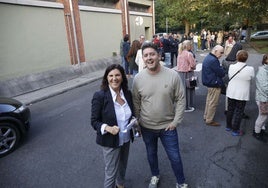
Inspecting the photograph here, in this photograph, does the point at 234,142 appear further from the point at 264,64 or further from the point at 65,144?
the point at 65,144

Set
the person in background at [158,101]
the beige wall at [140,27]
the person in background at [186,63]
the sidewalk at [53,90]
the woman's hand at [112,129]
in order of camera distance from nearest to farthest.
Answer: the woman's hand at [112,129] → the person in background at [158,101] → the person in background at [186,63] → the sidewalk at [53,90] → the beige wall at [140,27]

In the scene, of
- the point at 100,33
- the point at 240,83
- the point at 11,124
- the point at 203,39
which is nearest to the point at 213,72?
the point at 240,83

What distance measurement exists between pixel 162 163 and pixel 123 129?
1479 millimetres

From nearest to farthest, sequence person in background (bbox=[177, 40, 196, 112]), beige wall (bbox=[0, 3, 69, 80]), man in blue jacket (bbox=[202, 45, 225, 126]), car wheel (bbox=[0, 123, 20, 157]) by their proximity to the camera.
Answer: car wheel (bbox=[0, 123, 20, 157]), man in blue jacket (bbox=[202, 45, 225, 126]), person in background (bbox=[177, 40, 196, 112]), beige wall (bbox=[0, 3, 69, 80])

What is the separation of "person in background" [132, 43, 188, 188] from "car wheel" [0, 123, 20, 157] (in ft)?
9.71

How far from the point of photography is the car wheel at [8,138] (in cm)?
437

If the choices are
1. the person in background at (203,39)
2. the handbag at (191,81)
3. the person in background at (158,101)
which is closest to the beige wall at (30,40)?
A: the handbag at (191,81)

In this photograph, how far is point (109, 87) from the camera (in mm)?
2553

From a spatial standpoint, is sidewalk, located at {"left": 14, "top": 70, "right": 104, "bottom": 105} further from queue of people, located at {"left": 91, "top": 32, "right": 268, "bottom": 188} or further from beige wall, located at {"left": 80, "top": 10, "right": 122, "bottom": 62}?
queue of people, located at {"left": 91, "top": 32, "right": 268, "bottom": 188}

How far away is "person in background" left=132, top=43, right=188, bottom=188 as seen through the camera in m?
2.60

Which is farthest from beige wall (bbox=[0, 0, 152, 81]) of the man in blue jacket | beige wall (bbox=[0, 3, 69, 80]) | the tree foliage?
the tree foliage

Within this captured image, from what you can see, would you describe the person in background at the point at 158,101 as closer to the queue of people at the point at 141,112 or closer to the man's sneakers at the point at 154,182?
the queue of people at the point at 141,112

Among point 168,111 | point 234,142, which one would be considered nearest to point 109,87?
point 168,111

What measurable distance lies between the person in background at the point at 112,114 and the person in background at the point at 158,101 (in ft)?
0.61
